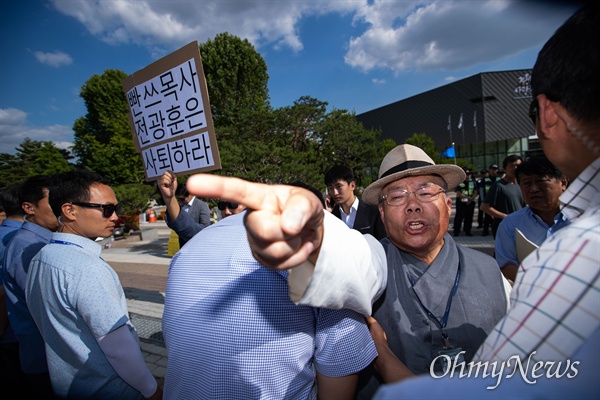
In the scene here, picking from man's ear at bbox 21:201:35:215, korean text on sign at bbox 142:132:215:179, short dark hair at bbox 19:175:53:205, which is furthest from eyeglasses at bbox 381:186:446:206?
man's ear at bbox 21:201:35:215

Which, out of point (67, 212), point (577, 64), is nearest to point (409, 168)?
point (577, 64)

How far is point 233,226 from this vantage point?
49.7 inches

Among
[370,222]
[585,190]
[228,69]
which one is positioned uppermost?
[228,69]

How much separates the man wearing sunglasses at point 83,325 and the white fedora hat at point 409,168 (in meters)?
1.67

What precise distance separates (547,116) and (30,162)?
61082mm

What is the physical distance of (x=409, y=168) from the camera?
1721 millimetres

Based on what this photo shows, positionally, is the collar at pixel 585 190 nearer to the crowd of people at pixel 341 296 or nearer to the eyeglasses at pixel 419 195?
the crowd of people at pixel 341 296

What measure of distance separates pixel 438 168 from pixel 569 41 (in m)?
1.02

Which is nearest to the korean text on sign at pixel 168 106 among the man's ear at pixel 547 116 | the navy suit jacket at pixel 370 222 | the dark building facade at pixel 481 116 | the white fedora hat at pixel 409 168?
the white fedora hat at pixel 409 168

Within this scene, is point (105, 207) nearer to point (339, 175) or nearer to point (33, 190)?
point (33, 190)

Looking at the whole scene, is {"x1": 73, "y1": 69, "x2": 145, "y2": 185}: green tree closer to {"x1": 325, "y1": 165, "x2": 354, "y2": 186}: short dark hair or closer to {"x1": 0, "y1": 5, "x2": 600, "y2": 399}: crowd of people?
{"x1": 325, "y1": 165, "x2": 354, "y2": 186}: short dark hair

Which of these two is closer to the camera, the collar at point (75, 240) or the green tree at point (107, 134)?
the collar at point (75, 240)

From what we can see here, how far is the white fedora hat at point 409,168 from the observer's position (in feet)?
5.72

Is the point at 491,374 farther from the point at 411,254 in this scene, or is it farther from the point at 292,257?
the point at 411,254
